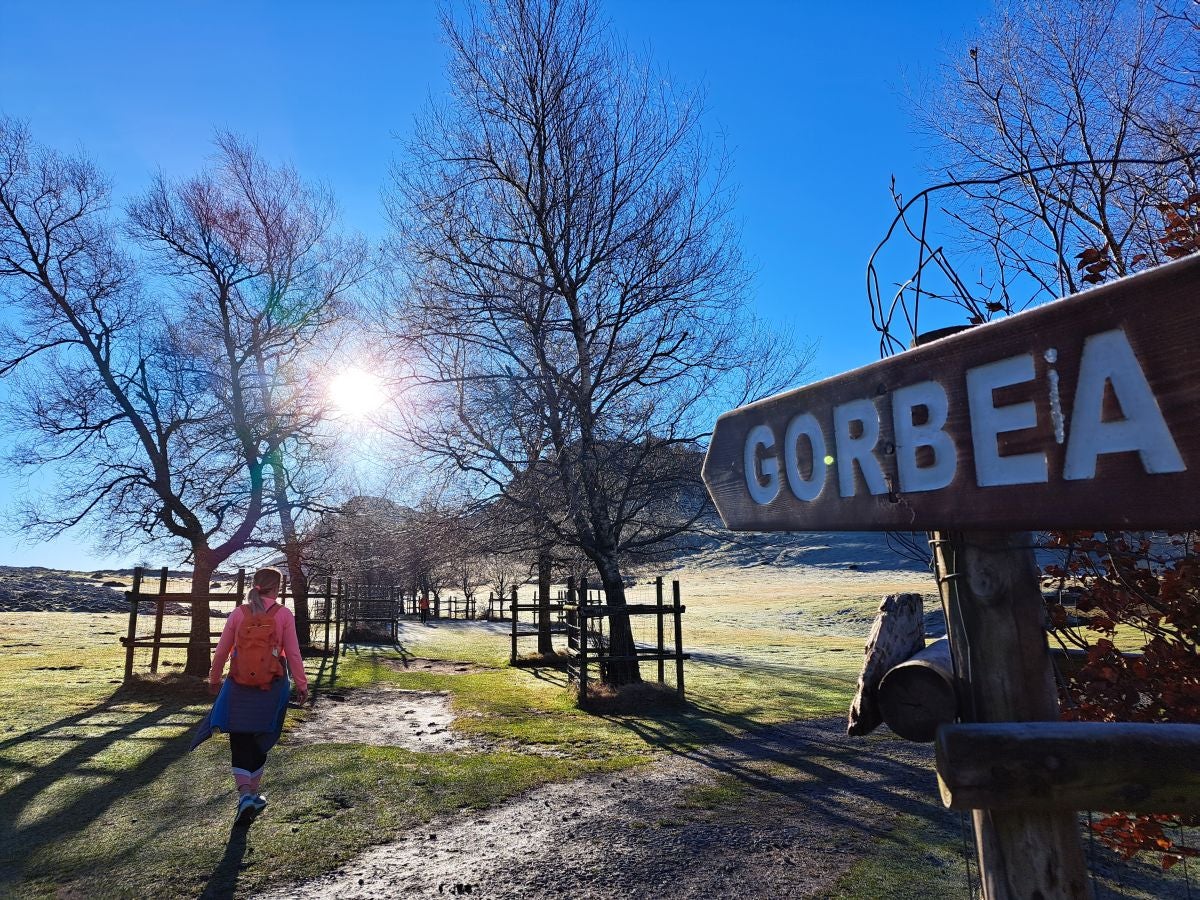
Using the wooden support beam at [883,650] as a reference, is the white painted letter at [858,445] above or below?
above

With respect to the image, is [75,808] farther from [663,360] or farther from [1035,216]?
[663,360]

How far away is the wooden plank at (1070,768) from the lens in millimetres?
1676

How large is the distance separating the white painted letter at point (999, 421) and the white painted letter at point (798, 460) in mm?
435

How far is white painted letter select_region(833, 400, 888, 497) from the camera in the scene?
1.76 m

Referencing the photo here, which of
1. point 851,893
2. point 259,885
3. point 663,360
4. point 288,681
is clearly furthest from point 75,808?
point 663,360

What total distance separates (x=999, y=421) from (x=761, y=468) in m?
0.72

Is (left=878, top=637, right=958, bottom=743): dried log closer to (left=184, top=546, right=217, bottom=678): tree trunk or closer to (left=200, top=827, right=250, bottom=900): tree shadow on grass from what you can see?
(left=200, top=827, right=250, bottom=900): tree shadow on grass

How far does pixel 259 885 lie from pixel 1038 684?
5.03 meters

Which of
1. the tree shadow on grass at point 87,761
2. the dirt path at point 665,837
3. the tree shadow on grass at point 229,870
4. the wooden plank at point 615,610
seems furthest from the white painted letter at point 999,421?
the wooden plank at point 615,610

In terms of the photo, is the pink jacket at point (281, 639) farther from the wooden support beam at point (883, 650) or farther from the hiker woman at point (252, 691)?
the wooden support beam at point (883, 650)

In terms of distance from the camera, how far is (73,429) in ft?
44.6

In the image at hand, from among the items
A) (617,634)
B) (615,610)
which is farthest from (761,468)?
(617,634)

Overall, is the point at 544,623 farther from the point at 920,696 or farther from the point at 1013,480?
the point at 1013,480

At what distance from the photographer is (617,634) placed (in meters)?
12.9
